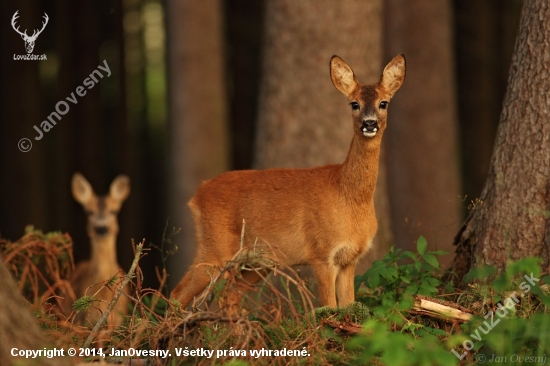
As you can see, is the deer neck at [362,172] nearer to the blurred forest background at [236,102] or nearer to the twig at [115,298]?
the blurred forest background at [236,102]

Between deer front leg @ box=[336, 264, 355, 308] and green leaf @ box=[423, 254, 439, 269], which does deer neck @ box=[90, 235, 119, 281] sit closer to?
deer front leg @ box=[336, 264, 355, 308]

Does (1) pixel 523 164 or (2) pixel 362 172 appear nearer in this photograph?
(1) pixel 523 164

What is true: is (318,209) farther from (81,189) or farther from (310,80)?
(81,189)

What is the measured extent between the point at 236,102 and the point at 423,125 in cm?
770

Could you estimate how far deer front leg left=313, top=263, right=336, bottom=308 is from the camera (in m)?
6.39

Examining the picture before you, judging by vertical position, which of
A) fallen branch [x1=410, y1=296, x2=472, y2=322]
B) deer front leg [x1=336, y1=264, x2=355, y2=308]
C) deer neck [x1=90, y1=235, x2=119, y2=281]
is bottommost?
deer neck [x1=90, y1=235, x2=119, y2=281]

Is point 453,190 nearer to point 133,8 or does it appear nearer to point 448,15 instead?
point 448,15

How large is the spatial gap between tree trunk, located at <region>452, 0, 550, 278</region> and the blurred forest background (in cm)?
69

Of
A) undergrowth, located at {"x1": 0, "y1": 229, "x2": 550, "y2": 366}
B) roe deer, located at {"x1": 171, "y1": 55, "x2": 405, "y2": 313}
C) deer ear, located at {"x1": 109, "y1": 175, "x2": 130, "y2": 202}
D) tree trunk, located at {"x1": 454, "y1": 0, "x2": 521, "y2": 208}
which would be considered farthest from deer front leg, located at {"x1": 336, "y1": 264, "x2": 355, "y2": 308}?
tree trunk, located at {"x1": 454, "y1": 0, "x2": 521, "y2": 208}

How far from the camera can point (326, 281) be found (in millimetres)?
6457

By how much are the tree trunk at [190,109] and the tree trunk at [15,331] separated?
865 centimetres

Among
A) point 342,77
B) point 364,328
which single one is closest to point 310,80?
point 342,77

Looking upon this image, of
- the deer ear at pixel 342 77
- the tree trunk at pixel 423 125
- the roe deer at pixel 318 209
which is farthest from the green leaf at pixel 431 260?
the tree trunk at pixel 423 125

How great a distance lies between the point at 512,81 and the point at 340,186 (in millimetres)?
1476
